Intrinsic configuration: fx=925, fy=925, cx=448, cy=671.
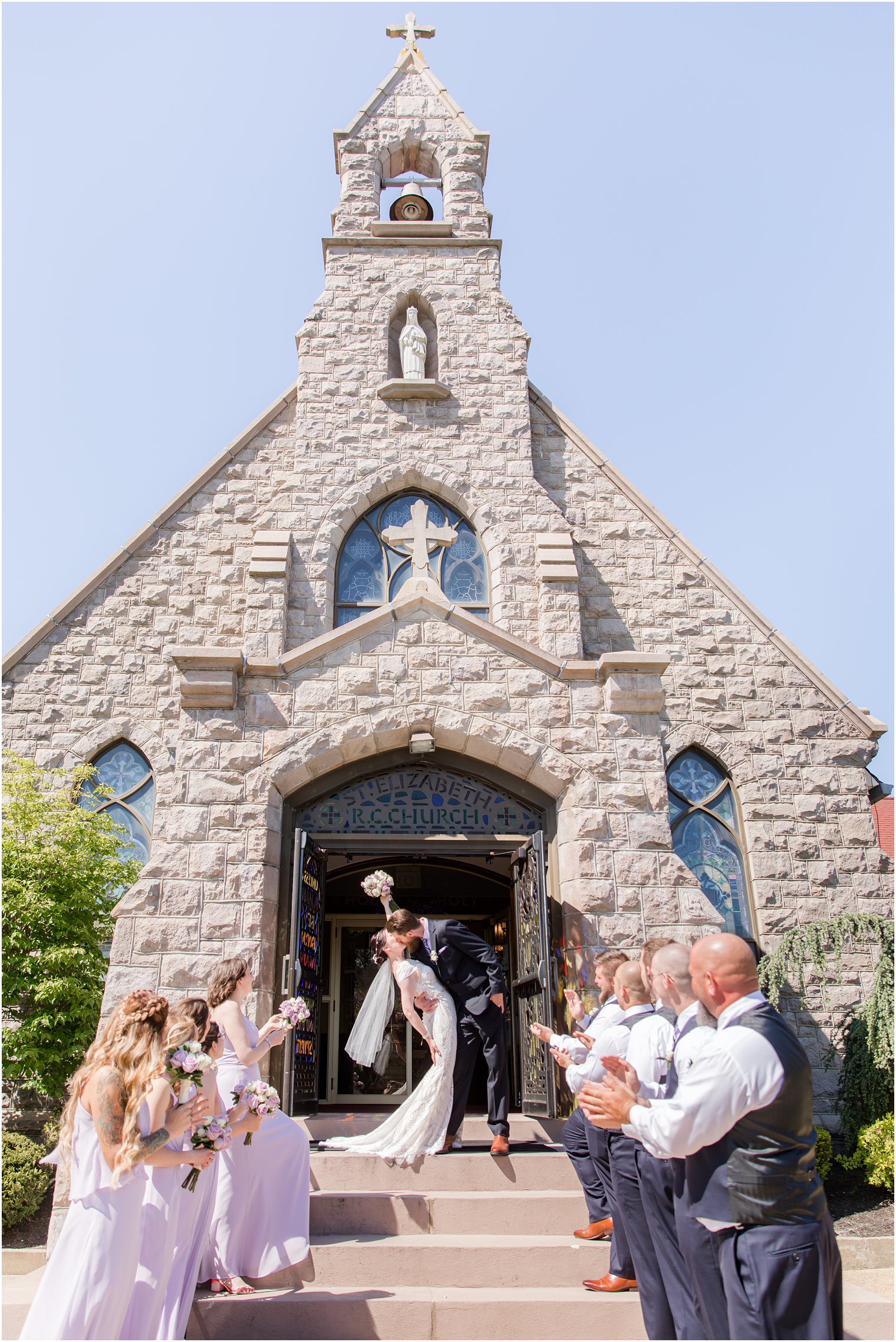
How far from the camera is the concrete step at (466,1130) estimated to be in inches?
285

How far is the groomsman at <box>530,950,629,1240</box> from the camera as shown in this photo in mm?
5355

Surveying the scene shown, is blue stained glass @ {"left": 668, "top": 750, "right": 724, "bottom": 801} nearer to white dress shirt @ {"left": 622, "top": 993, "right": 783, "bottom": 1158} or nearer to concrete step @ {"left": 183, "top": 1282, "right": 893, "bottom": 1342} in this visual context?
concrete step @ {"left": 183, "top": 1282, "right": 893, "bottom": 1342}

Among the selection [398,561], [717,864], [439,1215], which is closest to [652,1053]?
[439,1215]

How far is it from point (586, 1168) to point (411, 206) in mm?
13998

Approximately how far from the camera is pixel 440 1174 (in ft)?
20.7

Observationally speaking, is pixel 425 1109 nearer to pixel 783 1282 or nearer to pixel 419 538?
pixel 783 1282

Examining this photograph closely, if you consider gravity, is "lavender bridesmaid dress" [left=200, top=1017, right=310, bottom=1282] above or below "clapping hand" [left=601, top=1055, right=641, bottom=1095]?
below

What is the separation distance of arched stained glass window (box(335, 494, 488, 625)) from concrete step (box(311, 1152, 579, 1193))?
6.62 metres

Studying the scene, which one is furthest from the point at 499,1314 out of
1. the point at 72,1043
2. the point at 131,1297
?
the point at 72,1043

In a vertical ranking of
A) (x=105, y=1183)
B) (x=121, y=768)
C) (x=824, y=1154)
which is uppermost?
(x=121, y=768)

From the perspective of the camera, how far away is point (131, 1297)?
4125 millimetres

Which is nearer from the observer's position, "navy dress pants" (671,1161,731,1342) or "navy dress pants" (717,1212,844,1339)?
"navy dress pants" (717,1212,844,1339)

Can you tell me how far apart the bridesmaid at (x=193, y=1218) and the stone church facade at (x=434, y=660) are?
7.82ft

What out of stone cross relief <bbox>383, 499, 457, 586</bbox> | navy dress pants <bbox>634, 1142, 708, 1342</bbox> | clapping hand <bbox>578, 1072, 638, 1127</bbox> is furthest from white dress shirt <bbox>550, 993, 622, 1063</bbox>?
stone cross relief <bbox>383, 499, 457, 586</bbox>
